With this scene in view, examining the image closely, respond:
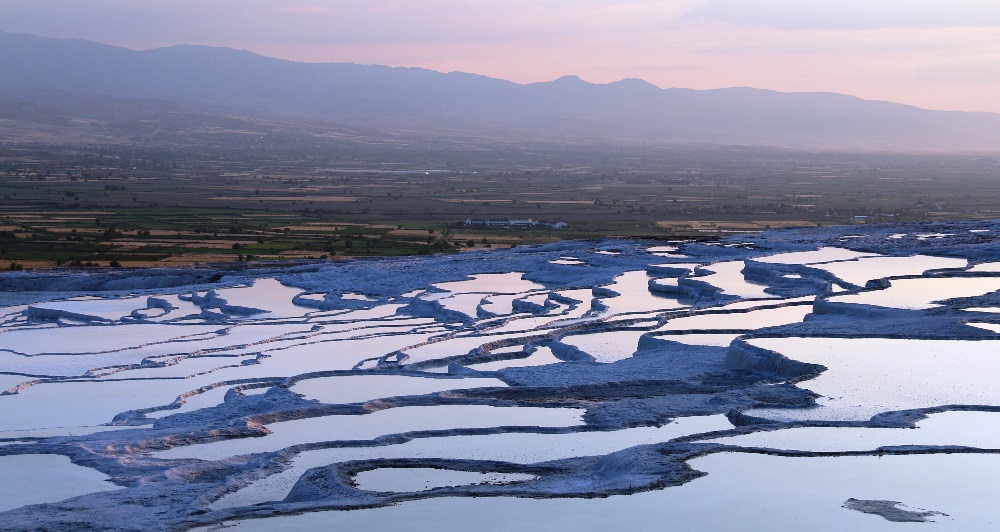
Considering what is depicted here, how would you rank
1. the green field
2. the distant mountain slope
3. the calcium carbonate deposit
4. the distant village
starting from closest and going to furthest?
the calcium carbonate deposit
the green field
the distant village
the distant mountain slope

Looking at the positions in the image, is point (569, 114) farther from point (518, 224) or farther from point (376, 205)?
point (518, 224)

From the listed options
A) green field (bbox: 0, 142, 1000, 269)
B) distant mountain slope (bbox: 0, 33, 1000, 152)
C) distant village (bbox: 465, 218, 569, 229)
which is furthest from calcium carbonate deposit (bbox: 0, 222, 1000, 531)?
distant mountain slope (bbox: 0, 33, 1000, 152)

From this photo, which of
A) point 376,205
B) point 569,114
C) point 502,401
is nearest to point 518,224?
point 376,205

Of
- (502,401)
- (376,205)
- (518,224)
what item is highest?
(502,401)

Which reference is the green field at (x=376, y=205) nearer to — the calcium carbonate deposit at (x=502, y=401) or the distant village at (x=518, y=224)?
the distant village at (x=518, y=224)

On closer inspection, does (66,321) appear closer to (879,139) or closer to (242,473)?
(242,473)

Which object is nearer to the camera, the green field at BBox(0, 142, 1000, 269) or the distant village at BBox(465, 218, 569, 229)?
the green field at BBox(0, 142, 1000, 269)

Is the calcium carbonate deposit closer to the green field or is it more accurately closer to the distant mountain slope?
the green field

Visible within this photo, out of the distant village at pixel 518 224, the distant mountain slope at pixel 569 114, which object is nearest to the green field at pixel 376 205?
the distant village at pixel 518 224

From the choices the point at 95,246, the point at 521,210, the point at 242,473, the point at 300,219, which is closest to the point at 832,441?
the point at 242,473
